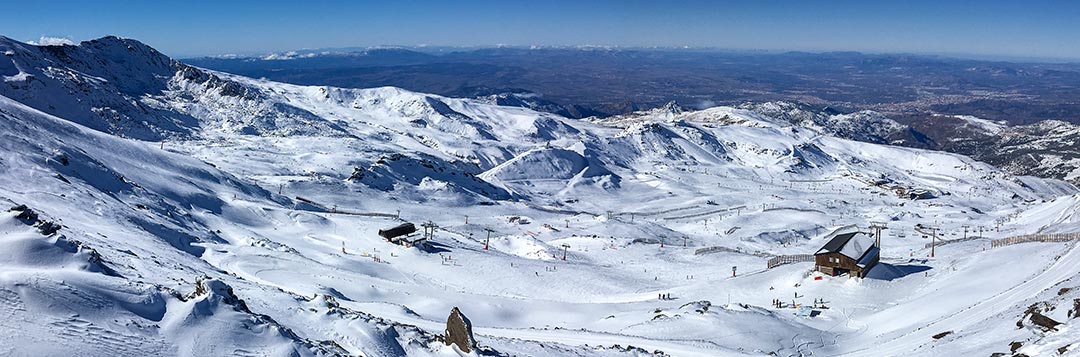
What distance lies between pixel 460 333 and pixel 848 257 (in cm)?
3102

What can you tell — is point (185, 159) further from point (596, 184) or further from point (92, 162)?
point (596, 184)

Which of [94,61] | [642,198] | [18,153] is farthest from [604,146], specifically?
[18,153]

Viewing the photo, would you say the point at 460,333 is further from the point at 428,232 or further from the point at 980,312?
the point at 428,232

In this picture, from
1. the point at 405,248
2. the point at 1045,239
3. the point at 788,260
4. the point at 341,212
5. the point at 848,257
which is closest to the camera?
the point at 848,257

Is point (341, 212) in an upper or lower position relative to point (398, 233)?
lower

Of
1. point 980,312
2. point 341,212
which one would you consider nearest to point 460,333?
point 980,312

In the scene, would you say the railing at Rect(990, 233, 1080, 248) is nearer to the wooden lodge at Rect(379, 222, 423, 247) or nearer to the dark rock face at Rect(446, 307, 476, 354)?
the dark rock face at Rect(446, 307, 476, 354)

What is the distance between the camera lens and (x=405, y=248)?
53594 mm

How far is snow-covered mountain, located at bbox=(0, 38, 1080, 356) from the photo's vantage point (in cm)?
1952

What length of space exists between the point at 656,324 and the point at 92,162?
44.7 metres

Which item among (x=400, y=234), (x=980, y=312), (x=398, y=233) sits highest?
(x=980, y=312)

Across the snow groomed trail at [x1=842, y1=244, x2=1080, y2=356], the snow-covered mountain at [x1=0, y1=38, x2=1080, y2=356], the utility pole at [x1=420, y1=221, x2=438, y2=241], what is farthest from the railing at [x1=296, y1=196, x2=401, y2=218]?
the snow groomed trail at [x1=842, y1=244, x2=1080, y2=356]

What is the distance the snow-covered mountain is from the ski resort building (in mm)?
973

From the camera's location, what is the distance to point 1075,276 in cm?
3003
